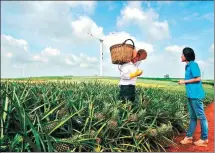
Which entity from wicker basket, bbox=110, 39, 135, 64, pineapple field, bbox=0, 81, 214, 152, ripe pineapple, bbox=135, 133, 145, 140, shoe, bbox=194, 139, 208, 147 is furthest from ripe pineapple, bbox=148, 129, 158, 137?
wicker basket, bbox=110, 39, 135, 64

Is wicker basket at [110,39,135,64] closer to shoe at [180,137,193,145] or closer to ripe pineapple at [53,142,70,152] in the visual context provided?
shoe at [180,137,193,145]

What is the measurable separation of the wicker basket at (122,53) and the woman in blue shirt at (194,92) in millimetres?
1025

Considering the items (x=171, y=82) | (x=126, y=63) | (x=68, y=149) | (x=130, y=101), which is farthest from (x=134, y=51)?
(x=171, y=82)

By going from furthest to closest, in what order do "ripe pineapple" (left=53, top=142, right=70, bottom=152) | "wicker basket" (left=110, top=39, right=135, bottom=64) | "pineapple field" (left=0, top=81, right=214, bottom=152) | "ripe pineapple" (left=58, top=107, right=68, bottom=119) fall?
"wicker basket" (left=110, top=39, right=135, bottom=64), "ripe pineapple" (left=58, top=107, right=68, bottom=119), "ripe pineapple" (left=53, top=142, right=70, bottom=152), "pineapple field" (left=0, top=81, right=214, bottom=152)

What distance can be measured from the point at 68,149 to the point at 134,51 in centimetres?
318

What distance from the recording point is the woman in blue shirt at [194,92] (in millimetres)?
6141

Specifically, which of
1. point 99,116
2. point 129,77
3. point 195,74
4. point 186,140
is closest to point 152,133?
point 99,116

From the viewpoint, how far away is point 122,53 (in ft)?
21.8

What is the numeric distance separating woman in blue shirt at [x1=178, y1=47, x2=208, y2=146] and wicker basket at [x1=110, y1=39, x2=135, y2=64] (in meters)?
1.02

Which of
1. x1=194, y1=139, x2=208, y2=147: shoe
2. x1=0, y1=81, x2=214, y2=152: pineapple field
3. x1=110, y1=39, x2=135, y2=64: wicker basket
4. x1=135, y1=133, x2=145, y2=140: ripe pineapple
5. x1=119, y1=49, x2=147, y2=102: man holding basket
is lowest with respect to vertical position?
x1=194, y1=139, x2=208, y2=147: shoe

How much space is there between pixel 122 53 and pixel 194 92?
1.52 metres

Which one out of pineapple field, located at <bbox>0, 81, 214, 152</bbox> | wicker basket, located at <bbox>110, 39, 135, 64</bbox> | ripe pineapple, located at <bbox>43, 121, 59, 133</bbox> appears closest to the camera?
pineapple field, located at <bbox>0, 81, 214, 152</bbox>

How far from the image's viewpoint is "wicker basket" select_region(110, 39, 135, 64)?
6.64 m

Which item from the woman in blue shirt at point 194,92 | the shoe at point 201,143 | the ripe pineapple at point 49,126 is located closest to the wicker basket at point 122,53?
the woman in blue shirt at point 194,92
